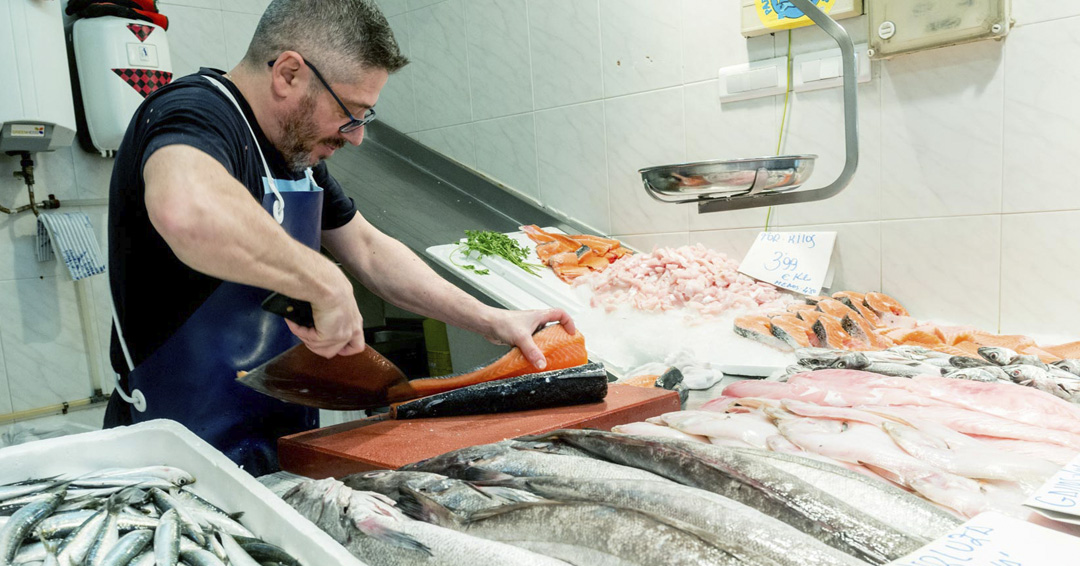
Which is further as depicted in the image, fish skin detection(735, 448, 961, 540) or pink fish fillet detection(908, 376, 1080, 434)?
pink fish fillet detection(908, 376, 1080, 434)

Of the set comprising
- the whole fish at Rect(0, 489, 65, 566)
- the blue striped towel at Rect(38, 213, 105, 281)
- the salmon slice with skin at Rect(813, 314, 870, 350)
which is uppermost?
the blue striped towel at Rect(38, 213, 105, 281)

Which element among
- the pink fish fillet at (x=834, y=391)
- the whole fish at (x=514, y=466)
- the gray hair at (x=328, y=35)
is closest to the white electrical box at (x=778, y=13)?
the pink fish fillet at (x=834, y=391)

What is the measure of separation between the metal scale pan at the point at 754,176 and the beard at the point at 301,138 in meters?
1.08

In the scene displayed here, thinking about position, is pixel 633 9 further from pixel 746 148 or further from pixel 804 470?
pixel 804 470

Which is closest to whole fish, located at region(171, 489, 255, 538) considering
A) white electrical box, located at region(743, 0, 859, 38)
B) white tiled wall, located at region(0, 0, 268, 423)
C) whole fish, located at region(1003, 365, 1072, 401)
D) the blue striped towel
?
whole fish, located at region(1003, 365, 1072, 401)

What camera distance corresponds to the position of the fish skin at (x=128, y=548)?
905 millimetres

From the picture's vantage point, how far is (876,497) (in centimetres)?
116

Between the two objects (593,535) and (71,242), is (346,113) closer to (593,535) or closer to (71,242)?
(593,535)

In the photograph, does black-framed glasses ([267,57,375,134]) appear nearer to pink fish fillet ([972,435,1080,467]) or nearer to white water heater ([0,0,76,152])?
pink fish fillet ([972,435,1080,467])

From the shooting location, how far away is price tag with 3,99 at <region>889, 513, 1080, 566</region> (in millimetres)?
899

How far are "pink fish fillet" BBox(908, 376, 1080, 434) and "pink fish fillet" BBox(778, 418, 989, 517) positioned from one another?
53cm

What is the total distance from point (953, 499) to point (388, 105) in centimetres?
669

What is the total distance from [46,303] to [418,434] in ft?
15.2

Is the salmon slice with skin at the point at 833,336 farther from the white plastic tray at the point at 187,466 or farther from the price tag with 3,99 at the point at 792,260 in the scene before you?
the white plastic tray at the point at 187,466
